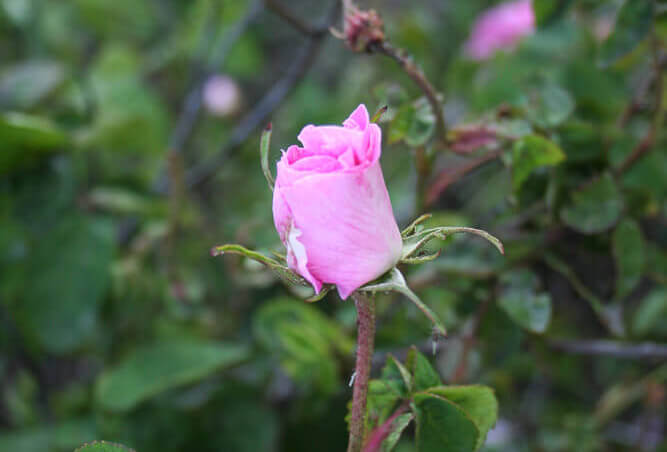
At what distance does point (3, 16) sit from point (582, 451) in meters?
0.88

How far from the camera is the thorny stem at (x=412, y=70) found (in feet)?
1.23

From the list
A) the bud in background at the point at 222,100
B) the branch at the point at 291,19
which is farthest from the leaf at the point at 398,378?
the bud in background at the point at 222,100

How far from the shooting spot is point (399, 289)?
27 cm

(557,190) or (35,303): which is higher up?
(557,190)

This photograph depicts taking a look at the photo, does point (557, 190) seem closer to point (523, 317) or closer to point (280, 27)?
point (523, 317)

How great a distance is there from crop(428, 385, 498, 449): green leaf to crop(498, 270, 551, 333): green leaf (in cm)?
13

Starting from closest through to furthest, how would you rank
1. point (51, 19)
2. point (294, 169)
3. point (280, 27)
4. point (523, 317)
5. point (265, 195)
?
point (294, 169), point (523, 317), point (265, 195), point (51, 19), point (280, 27)

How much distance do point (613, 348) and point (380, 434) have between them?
Answer: 0.32 m

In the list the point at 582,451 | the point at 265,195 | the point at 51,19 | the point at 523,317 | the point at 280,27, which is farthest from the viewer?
the point at 280,27

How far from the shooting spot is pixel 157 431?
0.65 m

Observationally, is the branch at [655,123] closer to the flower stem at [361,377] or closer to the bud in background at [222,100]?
the flower stem at [361,377]

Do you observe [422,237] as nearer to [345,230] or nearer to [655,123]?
[345,230]

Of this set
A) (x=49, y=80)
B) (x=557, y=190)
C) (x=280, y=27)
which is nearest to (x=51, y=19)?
(x=49, y=80)

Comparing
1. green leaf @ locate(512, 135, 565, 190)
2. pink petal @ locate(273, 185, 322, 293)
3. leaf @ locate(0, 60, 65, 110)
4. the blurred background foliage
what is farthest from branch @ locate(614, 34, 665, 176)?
leaf @ locate(0, 60, 65, 110)
